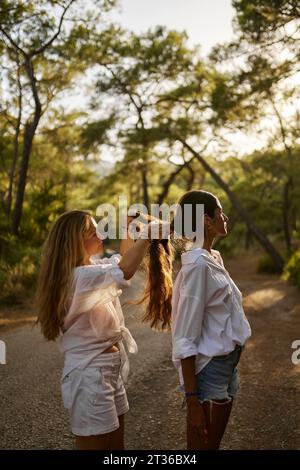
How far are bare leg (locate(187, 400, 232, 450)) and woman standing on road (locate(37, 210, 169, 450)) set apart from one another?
14.3 inches

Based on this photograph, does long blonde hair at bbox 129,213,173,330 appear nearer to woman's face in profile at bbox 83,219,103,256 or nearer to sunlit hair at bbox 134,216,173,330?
sunlit hair at bbox 134,216,173,330

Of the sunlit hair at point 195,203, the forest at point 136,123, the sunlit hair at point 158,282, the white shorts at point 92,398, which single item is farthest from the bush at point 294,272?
the white shorts at point 92,398

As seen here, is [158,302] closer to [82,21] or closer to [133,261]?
[133,261]

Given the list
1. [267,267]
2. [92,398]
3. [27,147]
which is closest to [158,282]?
[92,398]

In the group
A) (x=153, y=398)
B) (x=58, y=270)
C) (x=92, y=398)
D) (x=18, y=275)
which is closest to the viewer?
(x=92, y=398)

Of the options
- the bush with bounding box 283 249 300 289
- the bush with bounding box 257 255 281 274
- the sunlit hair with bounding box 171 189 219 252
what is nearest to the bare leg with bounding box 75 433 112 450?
the sunlit hair with bounding box 171 189 219 252

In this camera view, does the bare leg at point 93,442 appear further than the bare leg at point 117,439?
No

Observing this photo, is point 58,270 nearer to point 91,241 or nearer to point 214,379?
point 91,241

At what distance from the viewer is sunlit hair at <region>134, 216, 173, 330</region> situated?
9.61 feet

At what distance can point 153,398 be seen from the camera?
5441 millimetres

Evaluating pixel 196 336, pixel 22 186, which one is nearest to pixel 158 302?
pixel 196 336

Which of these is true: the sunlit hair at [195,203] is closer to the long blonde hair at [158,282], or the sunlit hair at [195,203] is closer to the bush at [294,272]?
the long blonde hair at [158,282]

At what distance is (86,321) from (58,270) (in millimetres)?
285

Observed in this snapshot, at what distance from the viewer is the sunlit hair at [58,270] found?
2.57 m
